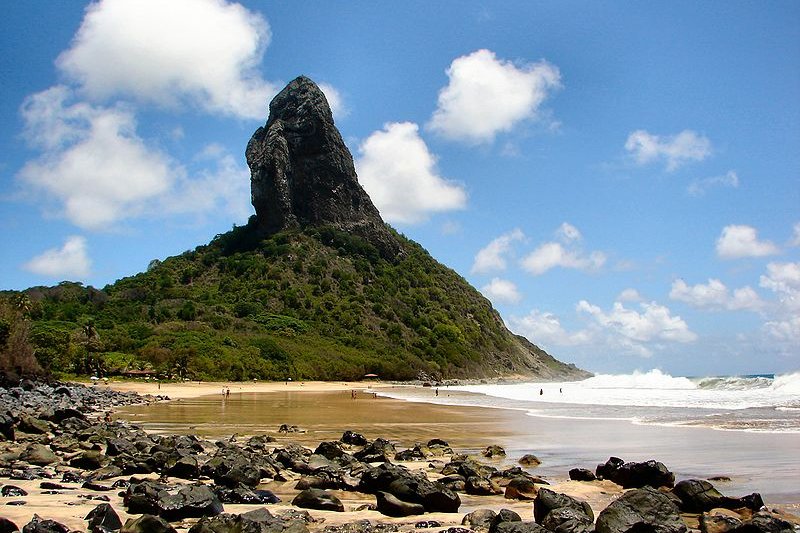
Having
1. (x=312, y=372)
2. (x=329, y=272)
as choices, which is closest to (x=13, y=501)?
(x=312, y=372)

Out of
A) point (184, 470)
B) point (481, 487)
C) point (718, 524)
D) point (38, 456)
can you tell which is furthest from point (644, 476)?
point (38, 456)

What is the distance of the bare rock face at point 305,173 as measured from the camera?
148 metres

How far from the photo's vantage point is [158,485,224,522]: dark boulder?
30.1 feet

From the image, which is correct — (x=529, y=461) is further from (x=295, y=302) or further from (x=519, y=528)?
(x=295, y=302)

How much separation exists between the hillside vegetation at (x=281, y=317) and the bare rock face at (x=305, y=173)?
429cm

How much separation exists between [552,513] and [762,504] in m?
4.44

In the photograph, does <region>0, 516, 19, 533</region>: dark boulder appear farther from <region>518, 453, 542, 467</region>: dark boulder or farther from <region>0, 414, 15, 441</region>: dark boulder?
<region>518, 453, 542, 467</region>: dark boulder

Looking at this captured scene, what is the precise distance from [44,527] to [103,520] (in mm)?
754

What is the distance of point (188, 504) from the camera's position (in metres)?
9.28

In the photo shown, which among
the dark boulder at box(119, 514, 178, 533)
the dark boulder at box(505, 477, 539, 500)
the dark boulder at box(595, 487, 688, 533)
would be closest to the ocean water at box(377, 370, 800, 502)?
the dark boulder at box(505, 477, 539, 500)

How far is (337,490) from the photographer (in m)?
11.9

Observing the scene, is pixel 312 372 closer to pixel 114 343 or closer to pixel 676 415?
pixel 114 343

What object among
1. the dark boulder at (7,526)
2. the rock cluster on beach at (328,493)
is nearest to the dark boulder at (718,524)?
the rock cluster on beach at (328,493)

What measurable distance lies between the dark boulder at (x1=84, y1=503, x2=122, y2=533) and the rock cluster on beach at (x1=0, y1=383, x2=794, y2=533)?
18 millimetres
